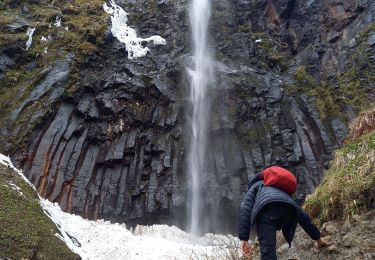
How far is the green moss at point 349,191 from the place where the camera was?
19.5ft

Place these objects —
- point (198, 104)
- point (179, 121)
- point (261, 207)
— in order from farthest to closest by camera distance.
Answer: point (198, 104) < point (179, 121) < point (261, 207)

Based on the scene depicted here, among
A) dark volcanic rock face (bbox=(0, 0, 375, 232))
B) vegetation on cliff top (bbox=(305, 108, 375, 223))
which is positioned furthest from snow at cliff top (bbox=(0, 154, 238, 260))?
vegetation on cliff top (bbox=(305, 108, 375, 223))

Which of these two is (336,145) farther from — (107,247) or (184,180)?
(107,247)

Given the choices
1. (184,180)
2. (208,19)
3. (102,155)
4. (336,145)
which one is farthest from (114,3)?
(336,145)

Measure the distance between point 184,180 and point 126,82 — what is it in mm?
6380

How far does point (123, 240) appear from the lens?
1446 centimetres

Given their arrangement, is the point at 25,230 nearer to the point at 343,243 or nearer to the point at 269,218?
the point at 269,218

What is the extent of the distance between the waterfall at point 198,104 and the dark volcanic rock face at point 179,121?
0.33 meters

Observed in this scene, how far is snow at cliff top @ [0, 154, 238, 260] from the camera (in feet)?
44.0

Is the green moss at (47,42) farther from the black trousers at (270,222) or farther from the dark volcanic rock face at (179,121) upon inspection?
the black trousers at (270,222)

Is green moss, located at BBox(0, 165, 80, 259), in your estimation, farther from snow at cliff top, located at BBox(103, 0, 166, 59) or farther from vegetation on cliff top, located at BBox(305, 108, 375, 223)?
snow at cliff top, located at BBox(103, 0, 166, 59)

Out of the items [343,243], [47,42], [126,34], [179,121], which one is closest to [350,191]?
[343,243]

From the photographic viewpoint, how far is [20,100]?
63.6ft

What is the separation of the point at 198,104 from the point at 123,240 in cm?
940
